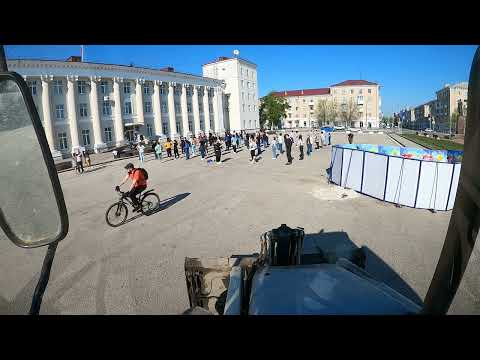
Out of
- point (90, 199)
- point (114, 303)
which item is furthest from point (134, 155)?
point (114, 303)

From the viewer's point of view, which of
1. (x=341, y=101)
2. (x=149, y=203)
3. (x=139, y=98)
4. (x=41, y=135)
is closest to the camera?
(x=41, y=135)

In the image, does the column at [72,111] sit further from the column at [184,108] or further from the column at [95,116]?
the column at [184,108]

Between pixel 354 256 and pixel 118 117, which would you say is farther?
pixel 118 117

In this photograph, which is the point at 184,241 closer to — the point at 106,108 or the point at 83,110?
the point at 83,110

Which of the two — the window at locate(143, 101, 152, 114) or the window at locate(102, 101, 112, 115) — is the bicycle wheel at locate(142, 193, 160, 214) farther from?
the window at locate(143, 101, 152, 114)

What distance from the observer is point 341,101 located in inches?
4729

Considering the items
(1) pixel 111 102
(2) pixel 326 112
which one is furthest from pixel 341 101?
(1) pixel 111 102

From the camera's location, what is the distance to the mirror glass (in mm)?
1220

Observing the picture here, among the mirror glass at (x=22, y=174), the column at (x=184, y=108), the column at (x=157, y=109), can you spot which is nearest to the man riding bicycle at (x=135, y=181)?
the mirror glass at (x=22, y=174)

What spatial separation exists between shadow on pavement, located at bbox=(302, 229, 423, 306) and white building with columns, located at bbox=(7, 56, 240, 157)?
28.4m

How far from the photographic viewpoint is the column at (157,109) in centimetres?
5053

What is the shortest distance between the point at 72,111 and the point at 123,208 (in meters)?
35.1

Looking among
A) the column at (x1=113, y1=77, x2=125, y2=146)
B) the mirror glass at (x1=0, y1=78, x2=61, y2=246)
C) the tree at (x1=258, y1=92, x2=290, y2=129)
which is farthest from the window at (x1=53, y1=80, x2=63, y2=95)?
the tree at (x1=258, y1=92, x2=290, y2=129)

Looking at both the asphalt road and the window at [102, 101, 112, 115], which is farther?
the window at [102, 101, 112, 115]
